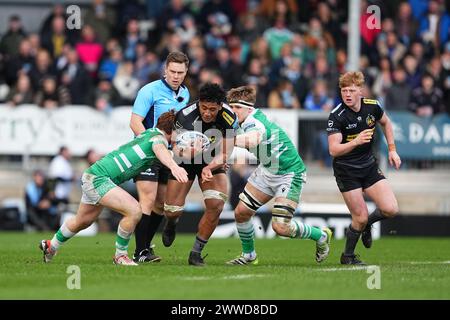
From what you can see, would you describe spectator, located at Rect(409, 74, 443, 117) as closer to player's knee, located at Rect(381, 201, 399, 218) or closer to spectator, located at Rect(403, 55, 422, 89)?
spectator, located at Rect(403, 55, 422, 89)

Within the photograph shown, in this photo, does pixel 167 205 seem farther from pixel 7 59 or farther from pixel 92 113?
pixel 7 59

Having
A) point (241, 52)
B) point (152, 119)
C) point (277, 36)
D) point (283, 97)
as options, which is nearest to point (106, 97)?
point (241, 52)

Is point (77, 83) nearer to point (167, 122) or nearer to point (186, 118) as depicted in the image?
point (186, 118)

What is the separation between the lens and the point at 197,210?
2255 centimetres

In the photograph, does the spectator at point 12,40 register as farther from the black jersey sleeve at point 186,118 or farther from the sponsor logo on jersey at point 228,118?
the sponsor logo on jersey at point 228,118

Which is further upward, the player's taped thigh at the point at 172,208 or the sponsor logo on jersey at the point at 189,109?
the sponsor logo on jersey at the point at 189,109

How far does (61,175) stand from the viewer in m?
23.2

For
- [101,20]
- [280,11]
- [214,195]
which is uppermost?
[280,11]

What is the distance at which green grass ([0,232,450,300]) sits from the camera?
10320 millimetres

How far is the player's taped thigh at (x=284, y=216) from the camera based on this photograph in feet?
43.4

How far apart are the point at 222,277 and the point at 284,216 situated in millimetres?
1765

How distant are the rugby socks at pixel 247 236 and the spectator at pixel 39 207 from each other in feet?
32.0

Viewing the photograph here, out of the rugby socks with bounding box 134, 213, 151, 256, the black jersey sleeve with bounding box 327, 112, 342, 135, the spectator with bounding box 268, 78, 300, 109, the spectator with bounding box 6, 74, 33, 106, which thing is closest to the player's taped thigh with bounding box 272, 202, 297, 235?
the black jersey sleeve with bounding box 327, 112, 342, 135

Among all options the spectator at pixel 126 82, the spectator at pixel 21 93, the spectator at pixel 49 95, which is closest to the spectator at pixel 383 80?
the spectator at pixel 126 82
